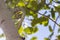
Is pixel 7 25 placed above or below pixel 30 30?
below

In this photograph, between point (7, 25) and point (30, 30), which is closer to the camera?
point (7, 25)

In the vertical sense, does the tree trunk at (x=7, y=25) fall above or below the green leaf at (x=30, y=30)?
below

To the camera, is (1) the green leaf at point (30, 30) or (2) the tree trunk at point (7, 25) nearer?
(2) the tree trunk at point (7, 25)

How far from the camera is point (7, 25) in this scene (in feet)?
3.02

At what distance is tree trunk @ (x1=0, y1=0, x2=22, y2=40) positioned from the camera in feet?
2.94

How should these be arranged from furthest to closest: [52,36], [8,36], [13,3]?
[13,3] < [52,36] < [8,36]

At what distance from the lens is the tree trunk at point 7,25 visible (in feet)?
2.94

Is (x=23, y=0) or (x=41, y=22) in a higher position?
(x=23, y=0)

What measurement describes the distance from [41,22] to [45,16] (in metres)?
0.06

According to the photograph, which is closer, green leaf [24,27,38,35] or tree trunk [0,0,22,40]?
tree trunk [0,0,22,40]

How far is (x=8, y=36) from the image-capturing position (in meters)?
0.90

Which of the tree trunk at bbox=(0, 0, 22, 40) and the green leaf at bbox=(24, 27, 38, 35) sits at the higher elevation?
the green leaf at bbox=(24, 27, 38, 35)

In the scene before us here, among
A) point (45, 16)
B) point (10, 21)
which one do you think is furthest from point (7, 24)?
point (45, 16)

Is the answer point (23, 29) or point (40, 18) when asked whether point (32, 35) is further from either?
point (40, 18)
